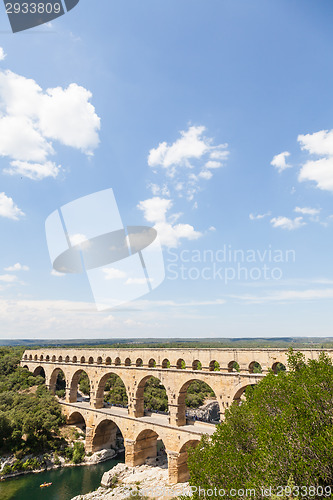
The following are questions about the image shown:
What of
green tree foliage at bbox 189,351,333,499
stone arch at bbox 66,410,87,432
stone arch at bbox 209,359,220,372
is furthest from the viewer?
stone arch at bbox 66,410,87,432

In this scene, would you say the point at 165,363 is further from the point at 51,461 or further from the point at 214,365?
the point at 51,461

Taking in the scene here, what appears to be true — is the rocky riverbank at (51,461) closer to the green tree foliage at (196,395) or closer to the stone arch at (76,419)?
the stone arch at (76,419)

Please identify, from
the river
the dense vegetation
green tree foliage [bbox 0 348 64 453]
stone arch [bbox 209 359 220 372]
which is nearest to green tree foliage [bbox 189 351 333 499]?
stone arch [bbox 209 359 220 372]

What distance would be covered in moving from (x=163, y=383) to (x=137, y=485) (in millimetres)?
7514

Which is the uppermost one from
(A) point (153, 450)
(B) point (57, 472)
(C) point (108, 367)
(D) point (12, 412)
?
(C) point (108, 367)

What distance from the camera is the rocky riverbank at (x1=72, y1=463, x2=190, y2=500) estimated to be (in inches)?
845

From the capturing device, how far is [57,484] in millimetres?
26953

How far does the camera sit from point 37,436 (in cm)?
3130

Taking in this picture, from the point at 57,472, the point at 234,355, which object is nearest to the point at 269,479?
the point at 234,355

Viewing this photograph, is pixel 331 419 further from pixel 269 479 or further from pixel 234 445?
pixel 234 445

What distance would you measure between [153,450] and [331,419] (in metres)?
22.9

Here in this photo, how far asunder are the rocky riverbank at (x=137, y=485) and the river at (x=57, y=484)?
2179mm

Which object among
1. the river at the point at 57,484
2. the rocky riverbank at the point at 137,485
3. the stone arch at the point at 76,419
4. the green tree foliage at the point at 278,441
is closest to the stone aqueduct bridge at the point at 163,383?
the stone arch at the point at 76,419

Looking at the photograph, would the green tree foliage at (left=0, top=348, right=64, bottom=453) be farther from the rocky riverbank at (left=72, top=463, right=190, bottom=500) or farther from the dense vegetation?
the rocky riverbank at (left=72, top=463, right=190, bottom=500)
